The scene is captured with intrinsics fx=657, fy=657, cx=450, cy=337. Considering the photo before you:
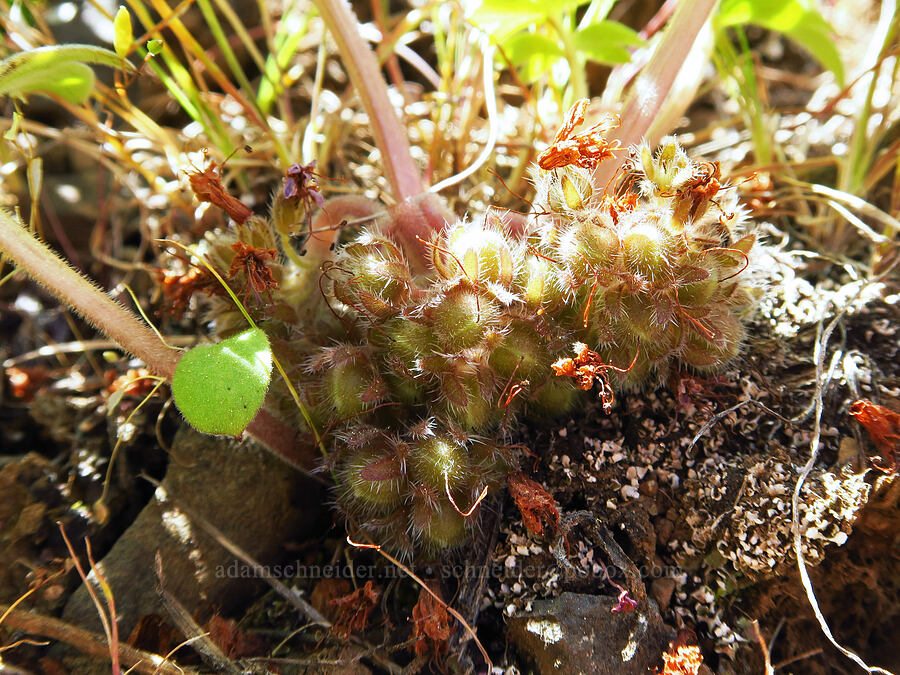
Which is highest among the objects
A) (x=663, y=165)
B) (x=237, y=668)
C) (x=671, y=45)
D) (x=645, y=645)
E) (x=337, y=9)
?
(x=337, y=9)

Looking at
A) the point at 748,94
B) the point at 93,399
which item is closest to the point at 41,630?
the point at 93,399

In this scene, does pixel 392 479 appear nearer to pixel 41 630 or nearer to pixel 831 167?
→ pixel 41 630

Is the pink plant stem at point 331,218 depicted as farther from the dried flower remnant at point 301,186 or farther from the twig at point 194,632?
the twig at point 194,632

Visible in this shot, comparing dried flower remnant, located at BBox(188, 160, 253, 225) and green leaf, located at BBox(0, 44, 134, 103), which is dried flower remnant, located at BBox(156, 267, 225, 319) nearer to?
dried flower remnant, located at BBox(188, 160, 253, 225)

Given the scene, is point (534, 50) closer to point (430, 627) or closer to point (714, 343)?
point (714, 343)

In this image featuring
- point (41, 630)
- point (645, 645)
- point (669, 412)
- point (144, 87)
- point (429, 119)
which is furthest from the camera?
point (144, 87)

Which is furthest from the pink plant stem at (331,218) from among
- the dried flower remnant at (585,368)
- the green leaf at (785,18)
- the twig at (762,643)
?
the twig at (762,643)

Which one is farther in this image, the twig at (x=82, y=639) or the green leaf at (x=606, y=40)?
the green leaf at (x=606, y=40)
